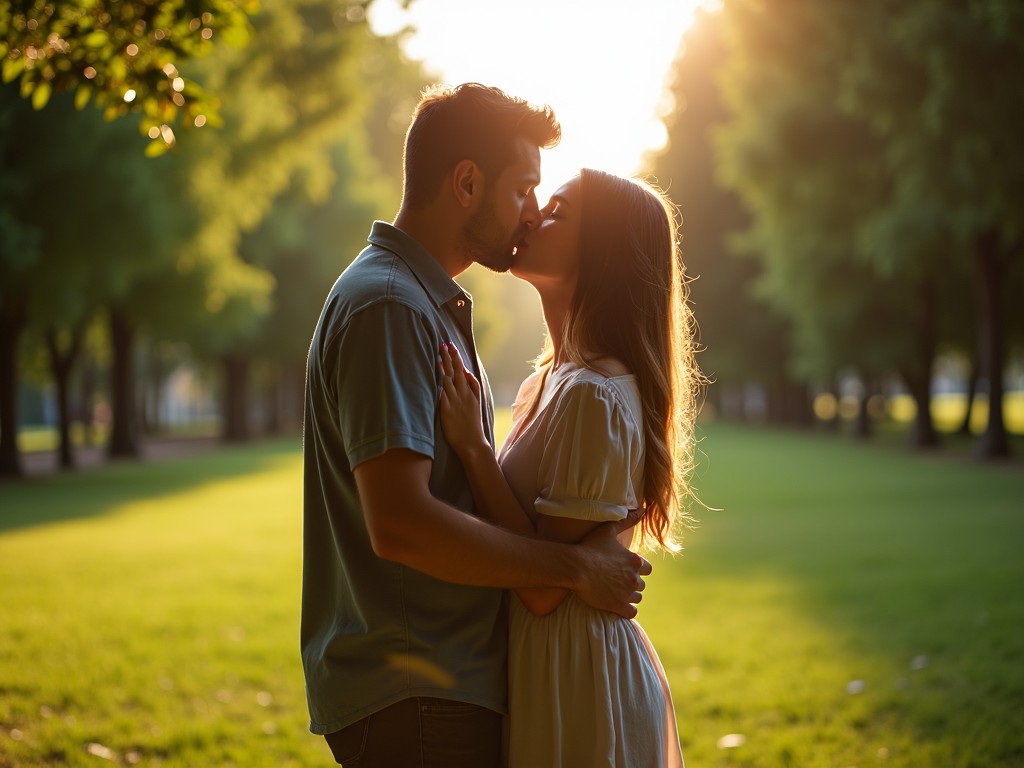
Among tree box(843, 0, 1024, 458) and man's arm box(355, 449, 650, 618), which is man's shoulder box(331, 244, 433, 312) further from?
tree box(843, 0, 1024, 458)

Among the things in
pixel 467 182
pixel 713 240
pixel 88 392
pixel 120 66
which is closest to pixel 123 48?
pixel 120 66

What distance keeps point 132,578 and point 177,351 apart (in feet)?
153

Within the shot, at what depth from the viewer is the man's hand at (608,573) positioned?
8.68 feet

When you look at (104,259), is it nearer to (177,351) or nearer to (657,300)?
(657,300)

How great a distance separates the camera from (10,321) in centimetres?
2228

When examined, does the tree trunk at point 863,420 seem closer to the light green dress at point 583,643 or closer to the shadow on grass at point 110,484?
the shadow on grass at point 110,484

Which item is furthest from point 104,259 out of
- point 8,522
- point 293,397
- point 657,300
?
point 293,397

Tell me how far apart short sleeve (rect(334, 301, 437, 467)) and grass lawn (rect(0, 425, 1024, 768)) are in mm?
3776

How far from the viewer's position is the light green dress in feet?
8.64

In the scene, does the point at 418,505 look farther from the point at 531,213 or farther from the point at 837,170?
the point at 837,170

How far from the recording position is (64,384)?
28.3 metres

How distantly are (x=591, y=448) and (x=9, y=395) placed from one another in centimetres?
2383

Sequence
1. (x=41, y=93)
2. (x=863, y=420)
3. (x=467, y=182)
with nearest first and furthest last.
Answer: (x=467, y=182)
(x=41, y=93)
(x=863, y=420)

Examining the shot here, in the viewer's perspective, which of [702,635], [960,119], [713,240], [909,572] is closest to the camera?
[702,635]
